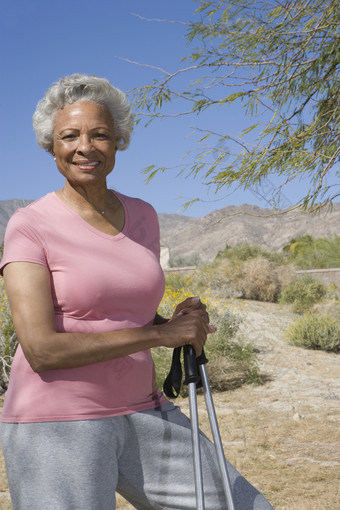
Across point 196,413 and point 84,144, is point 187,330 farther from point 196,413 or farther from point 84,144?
point 84,144

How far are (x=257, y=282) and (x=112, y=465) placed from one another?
14.0 meters

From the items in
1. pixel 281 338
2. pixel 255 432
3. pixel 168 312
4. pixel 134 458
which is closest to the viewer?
pixel 134 458

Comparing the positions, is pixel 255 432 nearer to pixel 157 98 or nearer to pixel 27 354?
pixel 157 98

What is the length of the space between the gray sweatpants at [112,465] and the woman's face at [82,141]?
0.78 meters

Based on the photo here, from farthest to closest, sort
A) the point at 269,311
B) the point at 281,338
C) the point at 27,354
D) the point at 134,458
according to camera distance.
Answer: the point at 269,311 < the point at 281,338 < the point at 134,458 < the point at 27,354

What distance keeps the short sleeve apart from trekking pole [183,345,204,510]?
0.55 meters

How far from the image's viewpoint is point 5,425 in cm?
175

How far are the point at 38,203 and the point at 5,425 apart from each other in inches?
26.3

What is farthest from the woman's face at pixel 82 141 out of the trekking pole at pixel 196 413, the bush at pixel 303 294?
the bush at pixel 303 294

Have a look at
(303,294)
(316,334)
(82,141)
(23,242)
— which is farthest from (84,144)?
(303,294)

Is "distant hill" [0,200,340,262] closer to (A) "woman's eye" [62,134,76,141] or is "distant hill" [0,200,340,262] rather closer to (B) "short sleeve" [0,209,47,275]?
(A) "woman's eye" [62,134,76,141]

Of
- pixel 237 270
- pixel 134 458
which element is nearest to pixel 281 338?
pixel 237 270

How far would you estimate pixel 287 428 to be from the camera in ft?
20.7

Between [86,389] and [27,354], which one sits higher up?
[27,354]
